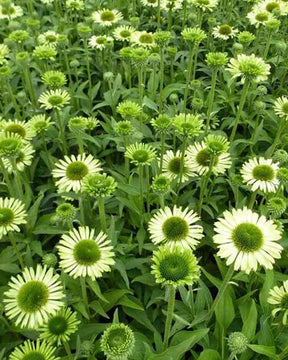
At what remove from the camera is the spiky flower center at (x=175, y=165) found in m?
2.97

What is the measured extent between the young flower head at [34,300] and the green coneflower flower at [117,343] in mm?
335

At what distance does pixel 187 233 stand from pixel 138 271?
1.79 ft

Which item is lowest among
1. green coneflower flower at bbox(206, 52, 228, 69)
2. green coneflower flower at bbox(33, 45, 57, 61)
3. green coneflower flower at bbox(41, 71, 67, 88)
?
green coneflower flower at bbox(41, 71, 67, 88)

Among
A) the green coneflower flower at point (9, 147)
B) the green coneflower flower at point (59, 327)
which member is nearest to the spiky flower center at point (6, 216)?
the green coneflower flower at point (9, 147)

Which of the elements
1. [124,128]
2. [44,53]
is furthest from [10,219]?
[44,53]

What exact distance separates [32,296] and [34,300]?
0.9 inches

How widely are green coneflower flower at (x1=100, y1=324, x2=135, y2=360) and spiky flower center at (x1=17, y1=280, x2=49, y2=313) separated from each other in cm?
42

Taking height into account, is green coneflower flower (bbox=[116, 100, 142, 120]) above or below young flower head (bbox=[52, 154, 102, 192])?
above

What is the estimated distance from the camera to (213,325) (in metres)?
2.33

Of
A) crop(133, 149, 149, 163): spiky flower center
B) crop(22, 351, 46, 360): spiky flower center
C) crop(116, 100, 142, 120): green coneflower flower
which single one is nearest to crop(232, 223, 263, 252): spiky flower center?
crop(133, 149, 149, 163): spiky flower center

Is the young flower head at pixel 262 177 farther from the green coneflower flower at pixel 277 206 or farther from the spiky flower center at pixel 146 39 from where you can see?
the spiky flower center at pixel 146 39

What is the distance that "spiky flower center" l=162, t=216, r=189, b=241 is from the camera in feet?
7.42

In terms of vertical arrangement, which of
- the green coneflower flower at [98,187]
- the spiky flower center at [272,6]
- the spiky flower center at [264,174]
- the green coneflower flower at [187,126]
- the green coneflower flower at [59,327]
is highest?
the spiky flower center at [272,6]

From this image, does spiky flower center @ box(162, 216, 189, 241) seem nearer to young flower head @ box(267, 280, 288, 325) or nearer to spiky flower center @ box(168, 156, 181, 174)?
young flower head @ box(267, 280, 288, 325)
